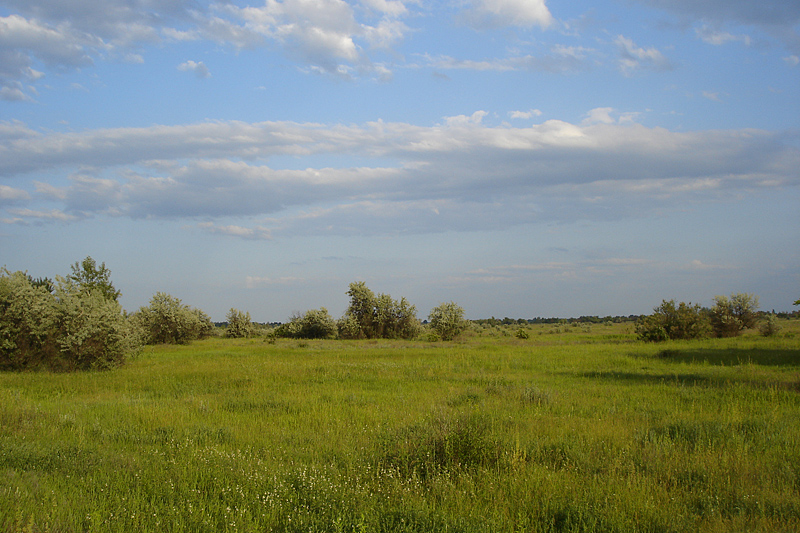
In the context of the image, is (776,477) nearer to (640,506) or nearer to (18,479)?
(640,506)

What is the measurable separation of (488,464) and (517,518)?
5.75 ft

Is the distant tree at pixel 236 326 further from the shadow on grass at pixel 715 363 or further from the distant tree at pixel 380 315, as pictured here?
the shadow on grass at pixel 715 363

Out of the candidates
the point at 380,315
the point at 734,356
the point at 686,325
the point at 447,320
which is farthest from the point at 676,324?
the point at 380,315

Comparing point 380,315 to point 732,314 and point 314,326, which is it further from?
point 732,314

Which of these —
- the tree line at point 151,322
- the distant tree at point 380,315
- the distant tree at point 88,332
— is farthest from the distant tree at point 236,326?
the distant tree at point 88,332

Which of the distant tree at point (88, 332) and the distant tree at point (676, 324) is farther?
the distant tree at point (676, 324)

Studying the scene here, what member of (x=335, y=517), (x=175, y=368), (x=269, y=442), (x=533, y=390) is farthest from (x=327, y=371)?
(x=335, y=517)

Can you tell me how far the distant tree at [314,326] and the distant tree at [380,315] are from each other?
1548 mm

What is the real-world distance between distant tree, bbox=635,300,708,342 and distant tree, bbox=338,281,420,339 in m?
25.0

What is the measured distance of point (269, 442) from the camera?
28.0 feet

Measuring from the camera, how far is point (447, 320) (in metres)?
48.8

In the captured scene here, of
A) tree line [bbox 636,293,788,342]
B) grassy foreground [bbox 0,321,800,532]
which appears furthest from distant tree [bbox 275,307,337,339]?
grassy foreground [bbox 0,321,800,532]

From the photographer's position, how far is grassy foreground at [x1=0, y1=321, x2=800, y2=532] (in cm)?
532

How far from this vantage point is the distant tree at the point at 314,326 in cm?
5144
